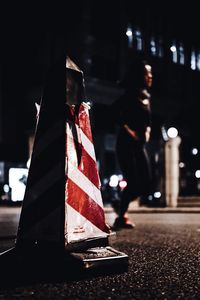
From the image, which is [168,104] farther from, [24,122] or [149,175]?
[149,175]

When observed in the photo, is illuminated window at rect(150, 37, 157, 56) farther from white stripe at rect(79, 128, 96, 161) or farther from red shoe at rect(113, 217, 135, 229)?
white stripe at rect(79, 128, 96, 161)

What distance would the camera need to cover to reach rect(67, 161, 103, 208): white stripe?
2490mm

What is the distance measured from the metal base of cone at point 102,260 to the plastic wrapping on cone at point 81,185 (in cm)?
10

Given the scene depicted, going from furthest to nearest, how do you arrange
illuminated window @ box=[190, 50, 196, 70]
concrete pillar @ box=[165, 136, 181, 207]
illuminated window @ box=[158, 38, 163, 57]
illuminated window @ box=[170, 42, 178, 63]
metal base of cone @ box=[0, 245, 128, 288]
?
1. illuminated window @ box=[190, 50, 196, 70]
2. illuminated window @ box=[170, 42, 178, 63]
3. illuminated window @ box=[158, 38, 163, 57]
4. concrete pillar @ box=[165, 136, 181, 207]
5. metal base of cone @ box=[0, 245, 128, 288]

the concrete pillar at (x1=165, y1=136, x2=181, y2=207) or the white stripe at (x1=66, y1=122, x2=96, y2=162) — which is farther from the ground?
the concrete pillar at (x1=165, y1=136, x2=181, y2=207)

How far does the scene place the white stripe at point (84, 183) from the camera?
8.17ft

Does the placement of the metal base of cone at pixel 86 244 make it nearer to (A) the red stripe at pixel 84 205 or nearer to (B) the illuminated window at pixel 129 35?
(A) the red stripe at pixel 84 205

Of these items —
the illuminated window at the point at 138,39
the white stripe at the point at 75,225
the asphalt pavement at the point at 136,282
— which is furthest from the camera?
the illuminated window at the point at 138,39

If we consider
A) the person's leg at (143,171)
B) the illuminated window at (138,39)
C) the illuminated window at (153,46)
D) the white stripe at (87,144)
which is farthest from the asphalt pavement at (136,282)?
the illuminated window at (153,46)

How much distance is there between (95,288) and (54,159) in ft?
2.64

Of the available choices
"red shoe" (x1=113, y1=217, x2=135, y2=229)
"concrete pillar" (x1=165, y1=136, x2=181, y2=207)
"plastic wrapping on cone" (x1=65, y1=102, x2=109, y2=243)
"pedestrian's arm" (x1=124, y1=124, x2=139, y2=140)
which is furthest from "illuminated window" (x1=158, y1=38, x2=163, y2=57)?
"plastic wrapping on cone" (x1=65, y1=102, x2=109, y2=243)

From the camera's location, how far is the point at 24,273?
2.18 meters

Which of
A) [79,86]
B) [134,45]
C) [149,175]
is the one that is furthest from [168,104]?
[79,86]

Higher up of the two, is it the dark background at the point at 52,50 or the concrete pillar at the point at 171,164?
the dark background at the point at 52,50
